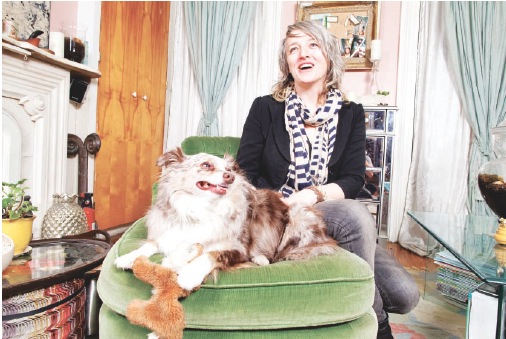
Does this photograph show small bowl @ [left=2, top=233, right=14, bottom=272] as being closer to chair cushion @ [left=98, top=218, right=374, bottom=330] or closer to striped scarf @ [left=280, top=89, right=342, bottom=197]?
chair cushion @ [left=98, top=218, right=374, bottom=330]

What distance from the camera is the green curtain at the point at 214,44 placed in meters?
4.20

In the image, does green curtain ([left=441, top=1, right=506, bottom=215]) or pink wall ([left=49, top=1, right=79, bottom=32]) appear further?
green curtain ([left=441, top=1, right=506, bottom=215])

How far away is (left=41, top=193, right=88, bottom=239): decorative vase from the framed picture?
9.88ft

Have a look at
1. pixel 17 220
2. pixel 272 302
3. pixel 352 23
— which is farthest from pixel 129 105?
pixel 272 302

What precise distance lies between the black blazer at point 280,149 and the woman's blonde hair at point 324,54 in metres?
0.12

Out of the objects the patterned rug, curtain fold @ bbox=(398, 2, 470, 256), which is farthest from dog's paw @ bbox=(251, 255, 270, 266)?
curtain fold @ bbox=(398, 2, 470, 256)

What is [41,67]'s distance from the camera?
2420 mm

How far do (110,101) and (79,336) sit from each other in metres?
2.25

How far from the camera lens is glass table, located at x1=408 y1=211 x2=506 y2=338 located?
1.19m

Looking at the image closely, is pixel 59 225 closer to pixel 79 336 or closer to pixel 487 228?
pixel 79 336

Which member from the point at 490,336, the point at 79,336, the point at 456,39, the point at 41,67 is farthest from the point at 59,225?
the point at 456,39

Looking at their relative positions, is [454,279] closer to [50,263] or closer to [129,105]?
[50,263]

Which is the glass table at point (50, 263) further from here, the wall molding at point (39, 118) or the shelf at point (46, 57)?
the shelf at point (46, 57)

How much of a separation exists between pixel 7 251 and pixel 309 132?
1353mm
